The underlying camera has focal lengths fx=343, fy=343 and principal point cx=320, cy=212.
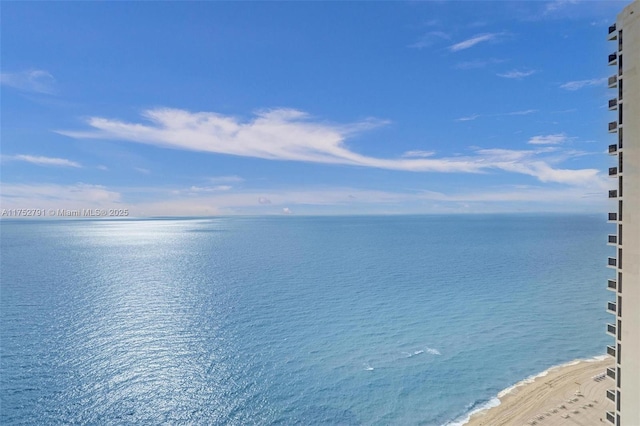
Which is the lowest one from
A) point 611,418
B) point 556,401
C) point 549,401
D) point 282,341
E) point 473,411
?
point 473,411

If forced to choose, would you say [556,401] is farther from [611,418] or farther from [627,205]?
[627,205]

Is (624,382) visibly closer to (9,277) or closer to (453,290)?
(453,290)

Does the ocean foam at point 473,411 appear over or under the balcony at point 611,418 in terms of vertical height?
under

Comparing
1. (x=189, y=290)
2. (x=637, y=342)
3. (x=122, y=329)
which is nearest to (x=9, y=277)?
(x=189, y=290)

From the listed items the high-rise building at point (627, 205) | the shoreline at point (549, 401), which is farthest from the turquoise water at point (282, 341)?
the high-rise building at point (627, 205)

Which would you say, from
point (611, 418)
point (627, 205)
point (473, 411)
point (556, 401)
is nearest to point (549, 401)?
point (556, 401)

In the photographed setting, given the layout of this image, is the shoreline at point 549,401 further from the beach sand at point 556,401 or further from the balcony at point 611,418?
the balcony at point 611,418
